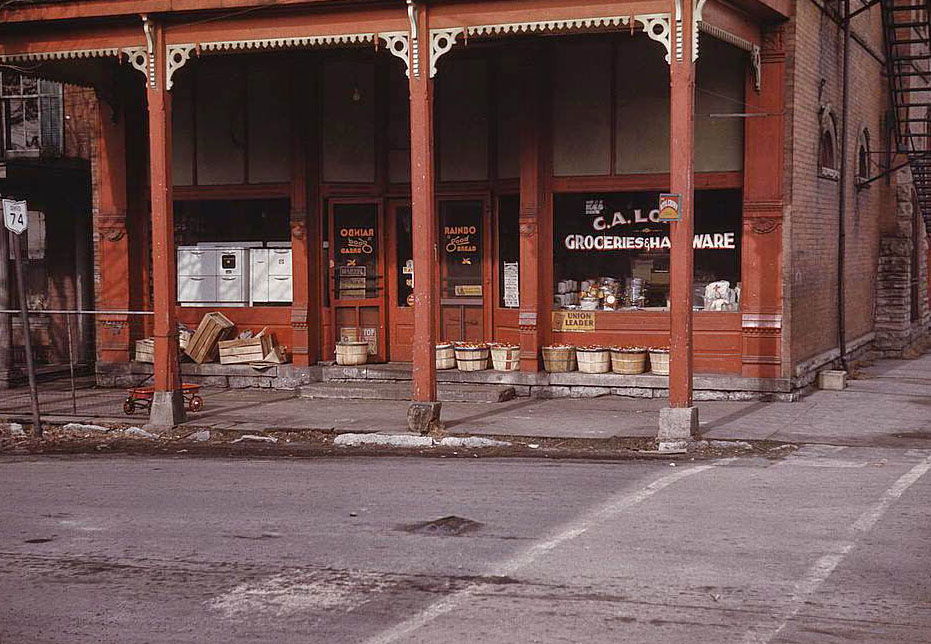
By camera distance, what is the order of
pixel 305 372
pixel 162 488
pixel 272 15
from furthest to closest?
pixel 305 372
pixel 272 15
pixel 162 488

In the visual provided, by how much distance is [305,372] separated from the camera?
16.9 metres

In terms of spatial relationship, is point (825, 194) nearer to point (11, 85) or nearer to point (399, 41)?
point (399, 41)

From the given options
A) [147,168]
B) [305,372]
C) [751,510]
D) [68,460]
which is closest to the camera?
[751,510]

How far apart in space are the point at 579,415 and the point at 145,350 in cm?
712

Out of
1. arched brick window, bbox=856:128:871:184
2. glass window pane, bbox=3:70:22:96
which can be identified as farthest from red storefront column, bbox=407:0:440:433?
arched brick window, bbox=856:128:871:184

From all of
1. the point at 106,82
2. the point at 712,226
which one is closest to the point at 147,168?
the point at 106,82

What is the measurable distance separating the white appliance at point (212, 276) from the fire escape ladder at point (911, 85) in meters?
10.4

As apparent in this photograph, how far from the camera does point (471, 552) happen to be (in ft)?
25.7

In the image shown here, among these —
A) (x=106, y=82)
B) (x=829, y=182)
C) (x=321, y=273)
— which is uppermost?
(x=106, y=82)

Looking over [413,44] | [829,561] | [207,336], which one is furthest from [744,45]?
[207,336]

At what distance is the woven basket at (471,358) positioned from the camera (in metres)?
16.1

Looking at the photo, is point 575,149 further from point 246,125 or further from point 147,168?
point 147,168

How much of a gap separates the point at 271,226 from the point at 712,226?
21.2 feet

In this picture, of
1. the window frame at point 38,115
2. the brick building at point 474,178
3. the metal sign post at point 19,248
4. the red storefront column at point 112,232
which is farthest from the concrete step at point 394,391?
the window frame at point 38,115
